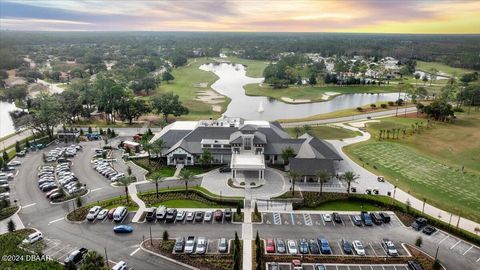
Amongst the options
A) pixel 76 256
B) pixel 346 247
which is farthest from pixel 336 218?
pixel 76 256

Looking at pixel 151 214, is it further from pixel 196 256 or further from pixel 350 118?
pixel 350 118

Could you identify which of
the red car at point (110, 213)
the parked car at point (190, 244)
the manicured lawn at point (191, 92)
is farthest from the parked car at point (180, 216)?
the manicured lawn at point (191, 92)

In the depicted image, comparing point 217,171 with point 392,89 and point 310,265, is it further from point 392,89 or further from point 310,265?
point 392,89

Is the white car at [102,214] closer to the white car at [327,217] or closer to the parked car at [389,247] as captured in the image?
the white car at [327,217]

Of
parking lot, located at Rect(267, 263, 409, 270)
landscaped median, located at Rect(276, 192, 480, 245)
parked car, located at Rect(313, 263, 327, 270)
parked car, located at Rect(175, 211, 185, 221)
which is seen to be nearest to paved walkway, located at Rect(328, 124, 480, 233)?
landscaped median, located at Rect(276, 192, 480, 245)

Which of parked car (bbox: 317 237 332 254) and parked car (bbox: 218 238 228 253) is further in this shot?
parked car (bbox: 317 237 332 254)

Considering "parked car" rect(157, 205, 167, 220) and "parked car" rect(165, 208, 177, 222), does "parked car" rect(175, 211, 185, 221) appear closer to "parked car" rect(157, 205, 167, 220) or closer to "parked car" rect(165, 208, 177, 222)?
"parked car" rect(165, 208, 177, 222)
